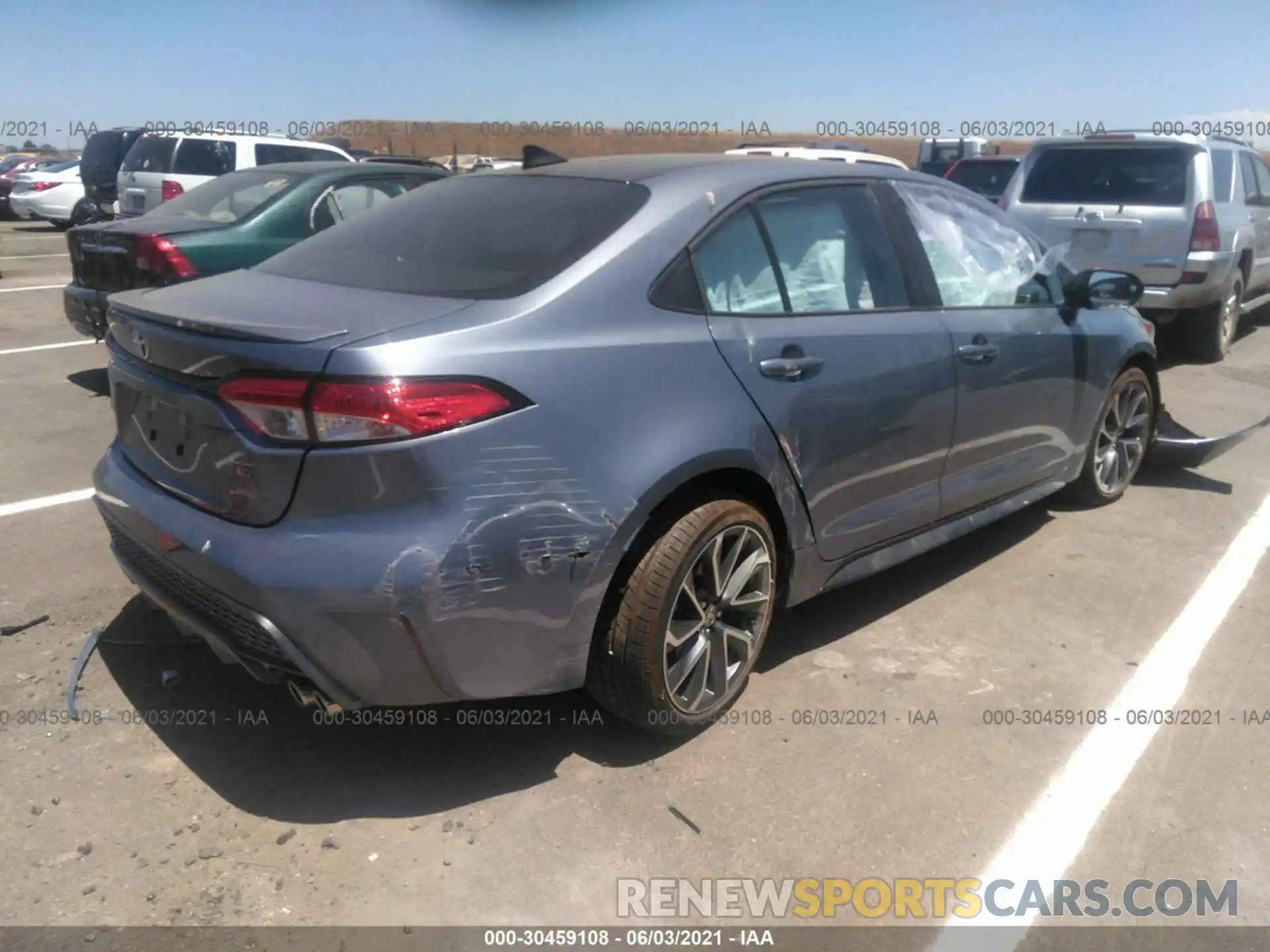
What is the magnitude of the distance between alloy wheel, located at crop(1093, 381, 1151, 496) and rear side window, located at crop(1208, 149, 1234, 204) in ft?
13.8

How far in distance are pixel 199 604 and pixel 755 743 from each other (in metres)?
1.64

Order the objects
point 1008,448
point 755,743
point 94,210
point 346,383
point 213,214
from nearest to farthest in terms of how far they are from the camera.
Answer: point 346,383
point 755,743
point 1008,448
point 213,214
point 94,210

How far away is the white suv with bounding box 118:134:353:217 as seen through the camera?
41.1 ft

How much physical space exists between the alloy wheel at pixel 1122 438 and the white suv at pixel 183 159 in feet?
30.9

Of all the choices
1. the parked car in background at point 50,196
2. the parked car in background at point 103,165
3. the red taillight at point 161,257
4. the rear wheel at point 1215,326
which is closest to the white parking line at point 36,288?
the parked car in background at point 103,165

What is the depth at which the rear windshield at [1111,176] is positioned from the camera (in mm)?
8719

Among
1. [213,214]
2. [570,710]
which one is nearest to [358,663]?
[570,710]

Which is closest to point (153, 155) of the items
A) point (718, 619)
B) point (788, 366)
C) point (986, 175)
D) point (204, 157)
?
point (204, 157)

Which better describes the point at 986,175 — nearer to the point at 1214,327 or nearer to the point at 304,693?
the point at 1214,327

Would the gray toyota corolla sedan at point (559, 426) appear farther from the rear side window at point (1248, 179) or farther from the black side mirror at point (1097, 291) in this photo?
the rear side window at point (1248, 179)

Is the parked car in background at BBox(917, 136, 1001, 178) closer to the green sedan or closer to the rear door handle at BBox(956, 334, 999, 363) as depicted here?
the green sedan

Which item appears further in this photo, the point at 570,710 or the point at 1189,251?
the point at 1189,251

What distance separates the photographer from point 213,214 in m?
7.24

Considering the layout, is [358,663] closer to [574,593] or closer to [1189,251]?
[574,593]
